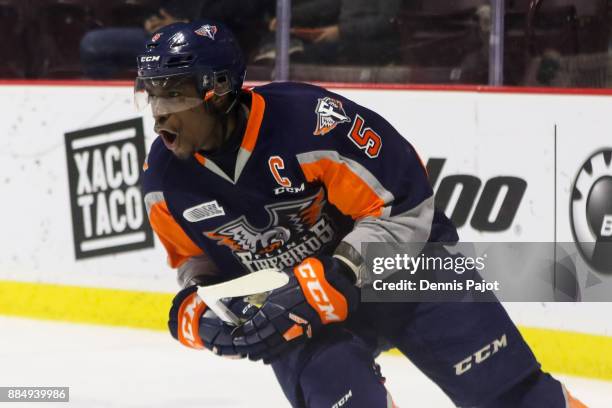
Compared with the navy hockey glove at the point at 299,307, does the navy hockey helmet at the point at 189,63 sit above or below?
above

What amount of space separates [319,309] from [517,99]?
2.18 m

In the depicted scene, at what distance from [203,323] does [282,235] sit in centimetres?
27

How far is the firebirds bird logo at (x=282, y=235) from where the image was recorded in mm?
2422

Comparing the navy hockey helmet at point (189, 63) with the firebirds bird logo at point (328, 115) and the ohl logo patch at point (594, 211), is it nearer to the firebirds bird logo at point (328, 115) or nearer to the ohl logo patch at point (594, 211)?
the firebirds bird logo at point (328, 115)

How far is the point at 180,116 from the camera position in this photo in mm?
2281

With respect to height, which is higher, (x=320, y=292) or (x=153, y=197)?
(x=153, y=197)

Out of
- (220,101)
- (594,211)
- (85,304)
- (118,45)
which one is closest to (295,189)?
(220,101)

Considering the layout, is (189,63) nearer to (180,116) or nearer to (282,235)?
(180,116)

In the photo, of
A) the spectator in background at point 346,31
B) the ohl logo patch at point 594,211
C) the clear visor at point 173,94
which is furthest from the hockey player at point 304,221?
the spectator in background at point 346,31

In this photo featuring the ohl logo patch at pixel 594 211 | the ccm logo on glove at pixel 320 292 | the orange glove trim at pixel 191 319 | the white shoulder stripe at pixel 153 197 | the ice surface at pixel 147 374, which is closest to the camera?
the ccm logo on glove at pixel 320 292

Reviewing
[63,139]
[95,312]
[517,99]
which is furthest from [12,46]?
[517,99]

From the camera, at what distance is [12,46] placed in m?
5.59

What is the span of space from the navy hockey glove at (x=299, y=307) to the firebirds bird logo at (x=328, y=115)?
25 cm

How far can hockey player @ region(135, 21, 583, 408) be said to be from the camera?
2.27m
